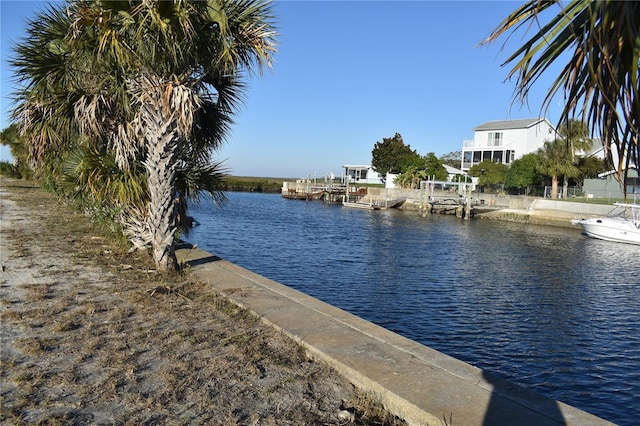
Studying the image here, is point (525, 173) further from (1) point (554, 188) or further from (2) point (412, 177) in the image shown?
(2) point (412, 177)

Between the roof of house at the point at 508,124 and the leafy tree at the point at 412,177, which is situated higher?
the roof of house at the point at 508,124

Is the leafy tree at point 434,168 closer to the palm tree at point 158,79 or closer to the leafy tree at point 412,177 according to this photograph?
the leafy tree at point 412,177

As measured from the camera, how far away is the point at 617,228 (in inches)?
1278

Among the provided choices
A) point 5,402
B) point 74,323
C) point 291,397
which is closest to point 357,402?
point 291,397

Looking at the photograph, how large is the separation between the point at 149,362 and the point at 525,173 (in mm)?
51906

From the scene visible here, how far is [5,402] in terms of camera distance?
159 inches

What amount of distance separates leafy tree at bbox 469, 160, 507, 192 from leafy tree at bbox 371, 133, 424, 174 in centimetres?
1763

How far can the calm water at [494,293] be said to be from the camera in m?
8.92

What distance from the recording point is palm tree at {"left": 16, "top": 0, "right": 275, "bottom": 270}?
816 centimetres

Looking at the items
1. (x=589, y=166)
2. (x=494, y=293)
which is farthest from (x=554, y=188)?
(x=494, y=293)

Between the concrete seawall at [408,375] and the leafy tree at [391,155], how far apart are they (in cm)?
7047

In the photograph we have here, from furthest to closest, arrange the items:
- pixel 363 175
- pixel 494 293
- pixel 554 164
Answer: pixel 363 175
pixel 554 164
pixel 494 293

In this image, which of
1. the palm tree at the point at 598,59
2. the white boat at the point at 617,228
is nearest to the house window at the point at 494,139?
the white boat at the point at 617,228

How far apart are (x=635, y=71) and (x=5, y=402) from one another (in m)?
4.78
